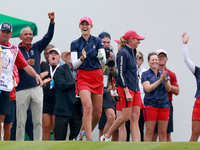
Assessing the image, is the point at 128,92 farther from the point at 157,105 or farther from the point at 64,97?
the point at 64,97

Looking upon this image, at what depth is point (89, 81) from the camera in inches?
261

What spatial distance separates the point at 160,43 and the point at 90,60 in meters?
4.32

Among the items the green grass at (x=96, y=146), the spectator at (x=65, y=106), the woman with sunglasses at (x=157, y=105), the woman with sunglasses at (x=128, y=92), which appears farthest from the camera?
the woman with sunglasses at (x=157, y=105)

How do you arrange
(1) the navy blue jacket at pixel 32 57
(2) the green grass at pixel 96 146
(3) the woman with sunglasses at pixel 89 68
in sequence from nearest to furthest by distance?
(2) the green grass at pixel 96 146 → (3) the woman with sunglasses at pixel 89 68 → (1) the navy blue jacket at pixel 32 57

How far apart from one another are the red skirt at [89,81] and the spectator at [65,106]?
118cm

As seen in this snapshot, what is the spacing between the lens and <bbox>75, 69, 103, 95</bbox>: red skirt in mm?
6609

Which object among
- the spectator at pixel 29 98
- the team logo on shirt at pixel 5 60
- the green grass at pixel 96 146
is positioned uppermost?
the team logo on shirt at pixel 5 60

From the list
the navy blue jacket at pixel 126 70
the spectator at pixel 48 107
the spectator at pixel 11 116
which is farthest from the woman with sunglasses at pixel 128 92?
the spectator at pixel 11 116

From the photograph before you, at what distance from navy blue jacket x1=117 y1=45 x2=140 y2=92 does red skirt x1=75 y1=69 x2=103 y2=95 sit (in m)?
0.68

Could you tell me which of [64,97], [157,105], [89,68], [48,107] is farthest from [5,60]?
[157,105]

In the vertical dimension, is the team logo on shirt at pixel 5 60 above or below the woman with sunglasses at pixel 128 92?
above

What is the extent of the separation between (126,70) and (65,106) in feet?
4.35

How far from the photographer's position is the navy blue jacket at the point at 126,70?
734 centimetres

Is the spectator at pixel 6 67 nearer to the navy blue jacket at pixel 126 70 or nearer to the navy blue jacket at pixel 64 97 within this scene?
the navy blue jacket at pixel 64 97
